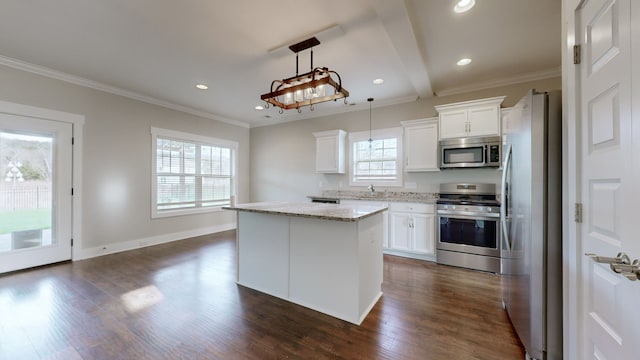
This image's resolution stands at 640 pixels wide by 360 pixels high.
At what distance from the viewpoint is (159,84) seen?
154 inches

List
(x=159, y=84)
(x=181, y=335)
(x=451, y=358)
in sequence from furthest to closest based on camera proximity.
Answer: (x=159, y=84) → (x=181, y=335) → (x=451, y=358)

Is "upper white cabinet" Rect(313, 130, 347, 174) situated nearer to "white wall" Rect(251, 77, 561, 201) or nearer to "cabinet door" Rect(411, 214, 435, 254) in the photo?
"white wall" Rect(251, 77, 561, 201)

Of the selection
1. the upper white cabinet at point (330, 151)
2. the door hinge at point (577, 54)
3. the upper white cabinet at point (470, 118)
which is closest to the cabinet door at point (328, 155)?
the upper white cabinet at point (330, 151)

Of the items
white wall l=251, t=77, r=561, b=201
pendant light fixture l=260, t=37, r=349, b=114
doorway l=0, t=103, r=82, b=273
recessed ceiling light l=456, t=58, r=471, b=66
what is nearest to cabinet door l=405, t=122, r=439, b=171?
white wall l=251, t=77, r=561, b=201

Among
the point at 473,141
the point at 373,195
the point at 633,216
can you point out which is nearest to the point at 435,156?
the point at 473,141

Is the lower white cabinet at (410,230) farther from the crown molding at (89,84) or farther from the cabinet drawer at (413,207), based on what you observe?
the crown molding at (89,84)

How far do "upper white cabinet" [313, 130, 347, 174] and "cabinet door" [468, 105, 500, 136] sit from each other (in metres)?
2.25

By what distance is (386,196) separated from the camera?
A: 4.60 m

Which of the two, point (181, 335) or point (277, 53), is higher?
point (277, 53)

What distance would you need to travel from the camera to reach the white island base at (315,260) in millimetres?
2162

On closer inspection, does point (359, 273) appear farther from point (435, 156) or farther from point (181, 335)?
point (435, 156)

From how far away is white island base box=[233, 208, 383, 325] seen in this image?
216 cm

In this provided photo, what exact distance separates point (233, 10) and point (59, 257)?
4.30 m

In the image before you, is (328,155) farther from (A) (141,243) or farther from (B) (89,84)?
(B) (89,84)
